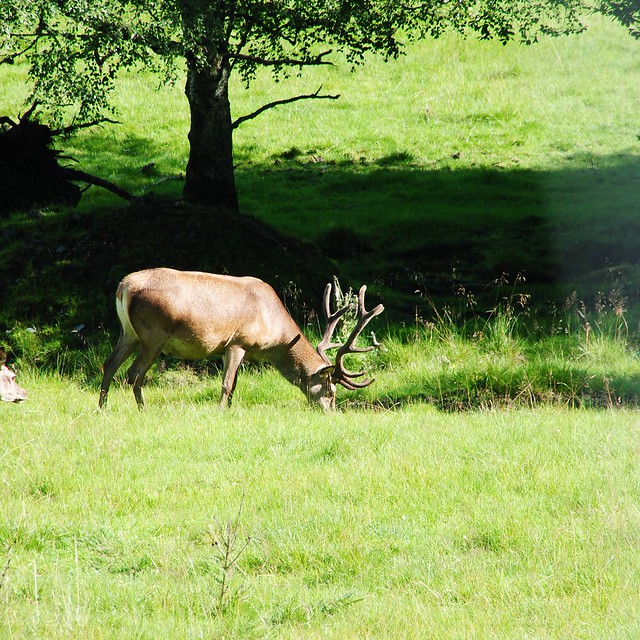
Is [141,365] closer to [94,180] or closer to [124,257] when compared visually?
[124,257]

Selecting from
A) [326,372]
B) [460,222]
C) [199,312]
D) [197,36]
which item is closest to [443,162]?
[460,222]

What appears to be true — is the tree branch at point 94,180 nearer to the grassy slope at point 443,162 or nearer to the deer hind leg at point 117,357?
the grassy slope at point 443,162

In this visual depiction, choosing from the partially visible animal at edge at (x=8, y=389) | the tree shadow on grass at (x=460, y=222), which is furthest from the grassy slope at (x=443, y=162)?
the partially visible animal at edge at (x=8, y=389)

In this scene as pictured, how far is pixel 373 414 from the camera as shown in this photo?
8812 mm

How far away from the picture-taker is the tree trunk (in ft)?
45.0

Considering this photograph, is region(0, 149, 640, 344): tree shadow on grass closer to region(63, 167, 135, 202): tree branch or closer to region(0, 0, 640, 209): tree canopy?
region(63, 167, 135, 202): tree branch

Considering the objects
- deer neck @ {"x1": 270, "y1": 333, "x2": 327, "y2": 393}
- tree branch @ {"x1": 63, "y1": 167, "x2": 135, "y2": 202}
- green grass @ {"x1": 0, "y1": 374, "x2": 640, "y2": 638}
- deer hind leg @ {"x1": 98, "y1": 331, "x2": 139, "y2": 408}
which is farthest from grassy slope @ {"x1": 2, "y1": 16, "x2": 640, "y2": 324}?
green grass @ {"x1": 0, "y1": 374, "x2": 640, "y2": 638}

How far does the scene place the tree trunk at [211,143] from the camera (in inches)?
540

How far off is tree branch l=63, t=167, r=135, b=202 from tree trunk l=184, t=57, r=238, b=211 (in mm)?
1129

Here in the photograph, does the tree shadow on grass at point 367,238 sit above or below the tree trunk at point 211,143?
below

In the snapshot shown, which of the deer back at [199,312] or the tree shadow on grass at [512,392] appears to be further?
the tree shadow on grass at [512,392]

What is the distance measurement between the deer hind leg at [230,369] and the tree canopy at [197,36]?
13.2 ft

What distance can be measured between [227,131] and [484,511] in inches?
382

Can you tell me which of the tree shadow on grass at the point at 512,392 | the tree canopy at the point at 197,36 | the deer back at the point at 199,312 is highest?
the tree canopy at the point at 197,36
